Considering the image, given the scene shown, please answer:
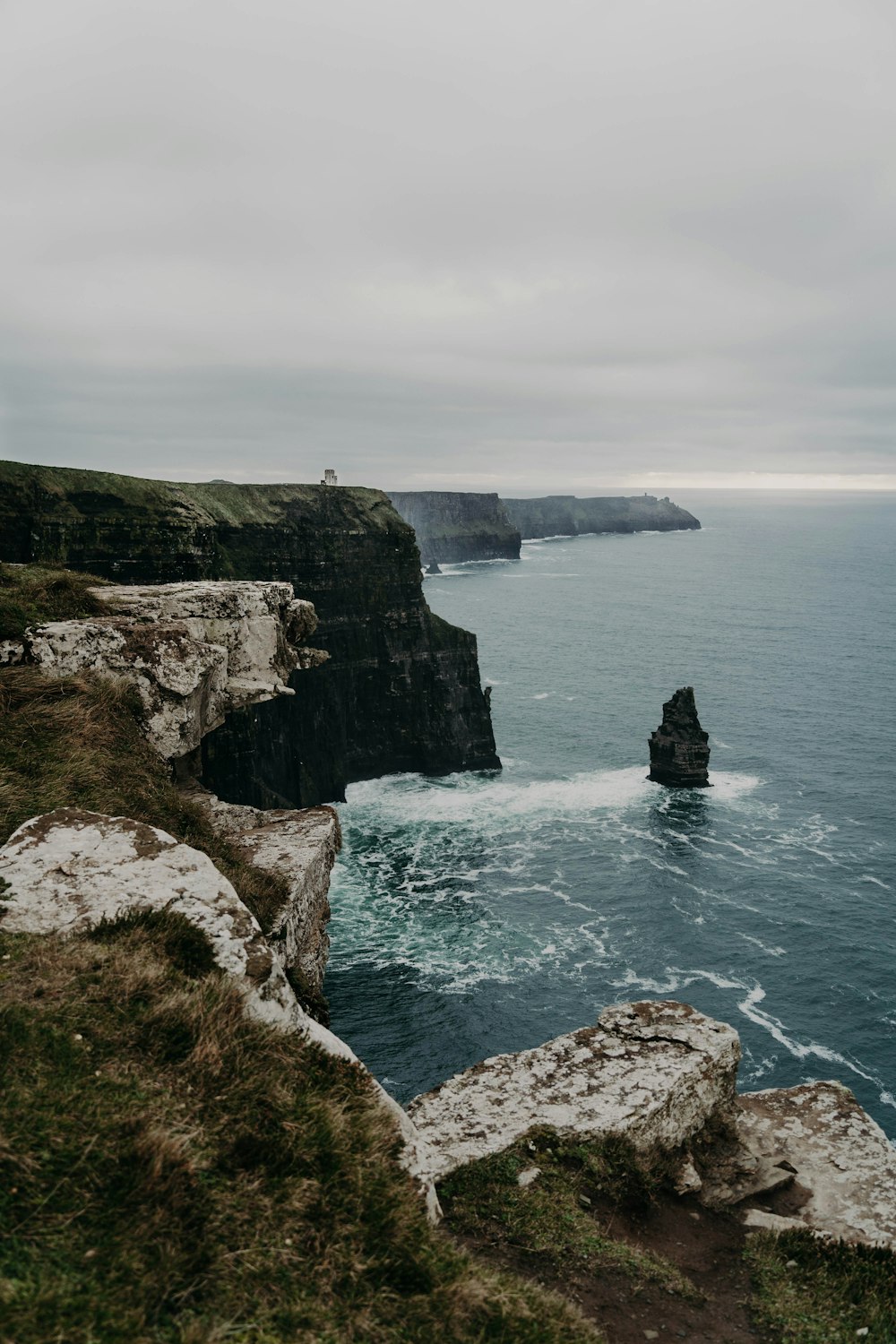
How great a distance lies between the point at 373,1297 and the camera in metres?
5.07

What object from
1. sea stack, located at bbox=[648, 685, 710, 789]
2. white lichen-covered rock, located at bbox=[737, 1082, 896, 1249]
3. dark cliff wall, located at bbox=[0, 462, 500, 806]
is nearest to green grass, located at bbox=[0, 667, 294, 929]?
white lichen-covered rock, located at bbox=[737, 1082, 896, 1249]

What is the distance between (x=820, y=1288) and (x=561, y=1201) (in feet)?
8.58

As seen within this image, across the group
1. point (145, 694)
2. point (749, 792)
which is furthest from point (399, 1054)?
point (749, 792)

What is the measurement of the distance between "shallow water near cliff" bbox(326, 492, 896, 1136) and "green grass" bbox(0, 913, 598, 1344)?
22787mm

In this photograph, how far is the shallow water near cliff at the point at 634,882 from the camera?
3045cm

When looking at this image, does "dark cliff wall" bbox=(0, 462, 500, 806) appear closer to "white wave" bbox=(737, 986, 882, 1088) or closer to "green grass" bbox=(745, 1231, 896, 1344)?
"white wave" bbox=(737, 986, 882, 1088)

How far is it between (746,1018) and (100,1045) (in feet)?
99.7

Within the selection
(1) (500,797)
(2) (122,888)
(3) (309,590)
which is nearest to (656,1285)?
(2) (122,888)

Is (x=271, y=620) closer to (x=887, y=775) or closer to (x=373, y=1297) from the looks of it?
(x=373, y=1297)

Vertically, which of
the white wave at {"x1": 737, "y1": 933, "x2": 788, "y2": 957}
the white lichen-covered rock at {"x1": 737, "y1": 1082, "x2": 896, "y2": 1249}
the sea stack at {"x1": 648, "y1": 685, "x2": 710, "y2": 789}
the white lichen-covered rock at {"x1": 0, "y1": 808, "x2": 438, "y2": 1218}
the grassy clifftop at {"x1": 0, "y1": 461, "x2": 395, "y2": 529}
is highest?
the grassy clifftop at {"x1": 0, "y1": 461, "x2": 395, "y2": 529}

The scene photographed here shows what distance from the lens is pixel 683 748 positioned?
54.6 m

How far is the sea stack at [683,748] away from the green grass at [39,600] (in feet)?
152

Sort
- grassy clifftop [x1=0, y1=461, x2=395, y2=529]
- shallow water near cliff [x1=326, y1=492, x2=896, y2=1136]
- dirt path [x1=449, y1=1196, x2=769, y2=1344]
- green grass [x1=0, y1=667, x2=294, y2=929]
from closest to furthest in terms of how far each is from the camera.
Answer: dirt path [x1=449, y1=1196, x2=769, y2=1344], green grass [x1=0, y1=667, x2=294, y2=929], shallow water near cliff [x1=326, y1=492, x2=896, y2=1136], grassy clifftop [x1=0, y1=461, x2=395, y2=529]

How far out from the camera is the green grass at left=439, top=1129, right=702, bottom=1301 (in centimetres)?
749
